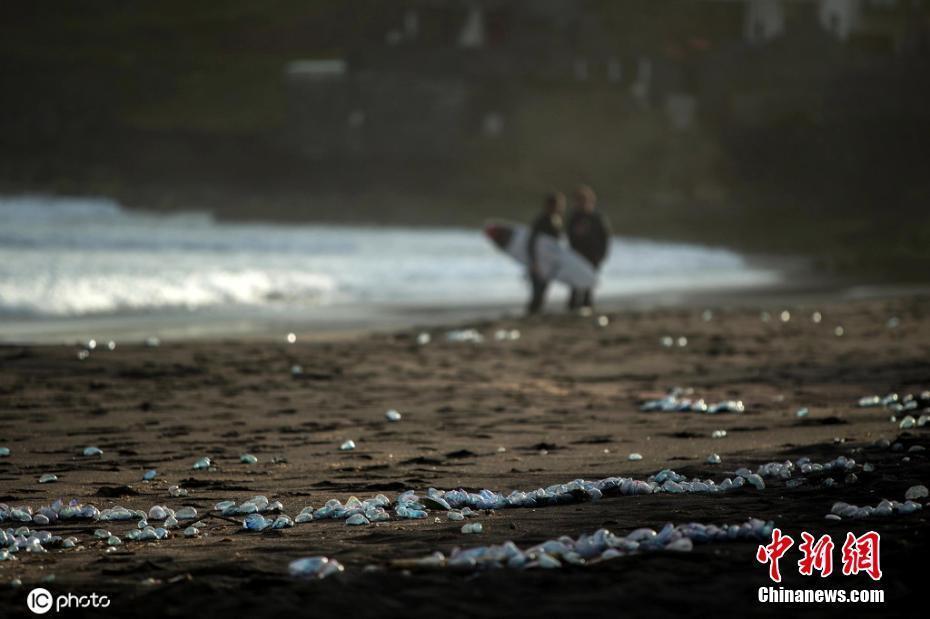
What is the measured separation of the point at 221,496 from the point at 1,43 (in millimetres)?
67874

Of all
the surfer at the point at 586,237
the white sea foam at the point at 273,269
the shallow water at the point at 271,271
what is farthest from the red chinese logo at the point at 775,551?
the surfer at the point at 586,237

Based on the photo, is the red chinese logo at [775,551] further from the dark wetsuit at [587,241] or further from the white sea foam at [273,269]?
the dark wetsuit at [587,241]

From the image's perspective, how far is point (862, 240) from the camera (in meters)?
41.5

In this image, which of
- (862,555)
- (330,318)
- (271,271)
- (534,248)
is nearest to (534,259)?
(534,248)

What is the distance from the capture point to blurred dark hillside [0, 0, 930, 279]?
5547cm

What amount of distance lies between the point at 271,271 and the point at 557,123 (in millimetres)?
37203

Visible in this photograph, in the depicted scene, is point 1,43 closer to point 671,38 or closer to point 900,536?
point 671,38

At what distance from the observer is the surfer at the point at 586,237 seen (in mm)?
18594

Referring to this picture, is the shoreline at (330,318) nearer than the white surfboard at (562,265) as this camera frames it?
Yes

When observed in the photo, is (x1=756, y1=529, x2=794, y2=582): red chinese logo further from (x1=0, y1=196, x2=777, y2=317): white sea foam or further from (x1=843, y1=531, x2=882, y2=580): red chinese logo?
(x1=0, y1=196, x2=777, y2=317): white sea foam

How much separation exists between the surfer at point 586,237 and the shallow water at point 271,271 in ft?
6.65

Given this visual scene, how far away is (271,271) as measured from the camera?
78.0ft

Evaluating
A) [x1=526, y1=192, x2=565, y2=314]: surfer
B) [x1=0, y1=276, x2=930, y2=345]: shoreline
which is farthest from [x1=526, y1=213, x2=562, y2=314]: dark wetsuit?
[x1=0, y1=276, x2=930, y2=345]: shoreline

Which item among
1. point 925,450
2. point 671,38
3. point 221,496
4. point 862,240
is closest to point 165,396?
point 221,496
